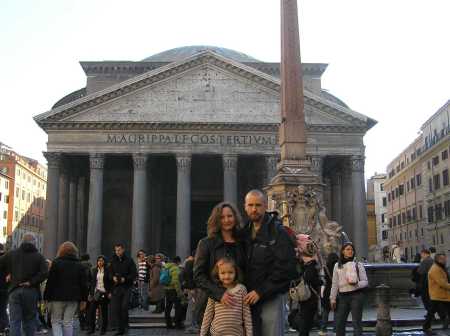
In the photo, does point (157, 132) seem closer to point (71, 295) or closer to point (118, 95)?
point (118, 95)

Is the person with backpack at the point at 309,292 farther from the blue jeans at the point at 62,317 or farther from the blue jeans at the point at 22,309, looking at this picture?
the blue jeans at the point at 22,309

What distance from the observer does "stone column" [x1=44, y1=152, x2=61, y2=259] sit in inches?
1190

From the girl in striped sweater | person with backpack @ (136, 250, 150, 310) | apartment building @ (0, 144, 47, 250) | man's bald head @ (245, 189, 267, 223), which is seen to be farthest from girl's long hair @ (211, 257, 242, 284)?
apartment building @ (0, 144, 47, 250)

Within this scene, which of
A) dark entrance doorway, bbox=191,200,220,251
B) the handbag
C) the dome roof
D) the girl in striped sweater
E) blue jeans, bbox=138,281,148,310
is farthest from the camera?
the dome roof

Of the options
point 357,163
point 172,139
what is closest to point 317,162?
point 357,163

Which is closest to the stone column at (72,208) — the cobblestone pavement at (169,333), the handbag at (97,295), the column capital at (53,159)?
the column capital at (53,159)

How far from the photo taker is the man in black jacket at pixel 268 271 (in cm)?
430

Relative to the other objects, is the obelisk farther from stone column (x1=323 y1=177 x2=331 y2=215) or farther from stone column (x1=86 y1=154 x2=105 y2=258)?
stone column (x1=323 y1=177 x2=331 y2=215)

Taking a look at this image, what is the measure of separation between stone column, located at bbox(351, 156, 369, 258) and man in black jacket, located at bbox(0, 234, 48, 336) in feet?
80.2

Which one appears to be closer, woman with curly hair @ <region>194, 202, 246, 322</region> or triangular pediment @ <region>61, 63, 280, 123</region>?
woman with curly hair @ <region>194, 202, 246, 322</region>

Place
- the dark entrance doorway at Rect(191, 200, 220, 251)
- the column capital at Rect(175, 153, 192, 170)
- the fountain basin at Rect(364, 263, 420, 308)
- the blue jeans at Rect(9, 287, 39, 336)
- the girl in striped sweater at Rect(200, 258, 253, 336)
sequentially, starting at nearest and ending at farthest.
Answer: the girl in striped sweater at Rect(200, 258, 253, 336)
the blue jeans at Rect(9, 287, 39, 336)
the fountain basin at Rect(364, 263, 420, 308)
the column capital at Rect(175, 153, 192, 170)
the dark entrance doorway at Rect(191, 200, 220, 251)

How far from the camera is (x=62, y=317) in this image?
7.12 metres

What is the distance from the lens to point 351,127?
31.4 metres

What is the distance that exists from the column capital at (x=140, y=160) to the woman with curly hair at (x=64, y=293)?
23.5 m
